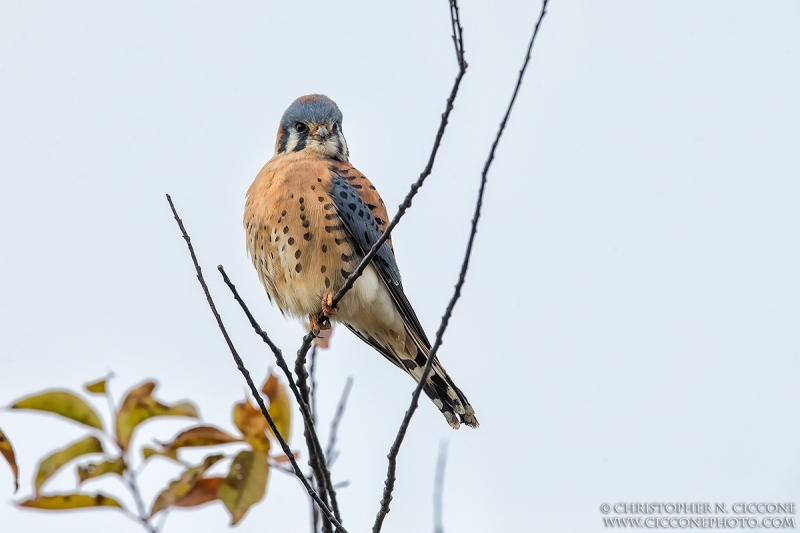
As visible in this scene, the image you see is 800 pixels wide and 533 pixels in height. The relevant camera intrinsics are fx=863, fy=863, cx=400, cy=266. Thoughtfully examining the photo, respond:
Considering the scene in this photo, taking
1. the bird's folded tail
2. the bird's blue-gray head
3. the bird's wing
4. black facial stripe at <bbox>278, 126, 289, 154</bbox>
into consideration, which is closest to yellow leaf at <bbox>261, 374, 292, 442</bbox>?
the bird's folded tail

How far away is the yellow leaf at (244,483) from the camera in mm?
2617

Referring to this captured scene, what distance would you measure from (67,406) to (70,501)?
0.93 feet

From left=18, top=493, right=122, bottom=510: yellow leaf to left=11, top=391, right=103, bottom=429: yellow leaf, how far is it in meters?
0.22

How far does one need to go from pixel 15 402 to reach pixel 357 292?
1842mm

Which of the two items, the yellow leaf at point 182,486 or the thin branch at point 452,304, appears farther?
the yellow leaf at point 182,486

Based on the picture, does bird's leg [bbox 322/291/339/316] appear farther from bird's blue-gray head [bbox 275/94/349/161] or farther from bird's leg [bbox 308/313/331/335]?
bird's blue-gray head [bbox 275/94/349/161]

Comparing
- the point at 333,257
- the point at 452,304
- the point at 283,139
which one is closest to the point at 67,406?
the point at 452,304

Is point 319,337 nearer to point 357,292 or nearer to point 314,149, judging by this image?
point 357,292

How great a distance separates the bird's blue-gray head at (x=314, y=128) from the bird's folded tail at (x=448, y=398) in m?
1.39

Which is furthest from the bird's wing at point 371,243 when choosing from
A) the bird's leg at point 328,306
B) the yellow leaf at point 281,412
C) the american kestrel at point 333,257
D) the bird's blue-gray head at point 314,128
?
the yellow leaf at point 281,412

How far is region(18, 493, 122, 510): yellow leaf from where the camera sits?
2.53 meters

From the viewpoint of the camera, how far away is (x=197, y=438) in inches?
109

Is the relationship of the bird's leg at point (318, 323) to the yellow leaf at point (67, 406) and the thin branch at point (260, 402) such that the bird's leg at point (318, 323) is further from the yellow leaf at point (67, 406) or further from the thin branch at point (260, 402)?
the yellow leaf at point (67, 406)

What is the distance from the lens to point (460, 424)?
395 cm
